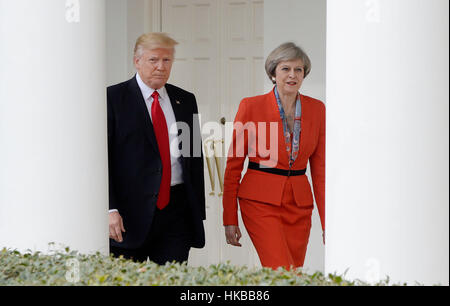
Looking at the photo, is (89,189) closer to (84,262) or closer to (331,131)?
(84,262)

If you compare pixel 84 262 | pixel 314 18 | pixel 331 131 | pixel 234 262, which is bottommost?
pixel 234 262

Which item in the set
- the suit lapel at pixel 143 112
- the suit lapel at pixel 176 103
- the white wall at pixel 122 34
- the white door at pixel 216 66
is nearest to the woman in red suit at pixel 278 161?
the suit lapel at pixel 176 103

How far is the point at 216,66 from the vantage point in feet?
27.9

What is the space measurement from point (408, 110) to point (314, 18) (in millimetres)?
3728

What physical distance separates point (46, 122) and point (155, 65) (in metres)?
1.67

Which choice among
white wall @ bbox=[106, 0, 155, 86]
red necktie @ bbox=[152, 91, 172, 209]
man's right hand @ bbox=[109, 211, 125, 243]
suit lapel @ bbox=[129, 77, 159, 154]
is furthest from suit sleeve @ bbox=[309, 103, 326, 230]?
white wall @ bbox=[106, 0, 155, 86]

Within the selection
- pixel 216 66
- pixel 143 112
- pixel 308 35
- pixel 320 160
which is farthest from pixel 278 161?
pixel 216 66

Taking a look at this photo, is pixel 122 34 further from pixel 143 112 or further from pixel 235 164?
Result: pixel 235 164

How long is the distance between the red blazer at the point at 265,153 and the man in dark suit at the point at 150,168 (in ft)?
1.19

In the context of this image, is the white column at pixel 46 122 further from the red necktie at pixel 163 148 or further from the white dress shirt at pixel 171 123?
the white dress shirt at pixel 171 123

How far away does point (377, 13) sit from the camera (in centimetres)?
420

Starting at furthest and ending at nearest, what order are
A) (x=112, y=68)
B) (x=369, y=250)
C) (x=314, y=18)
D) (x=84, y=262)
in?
(x=112, y=68) → (x=314, y=18) → (x=84, y=262) → (x=369, y=250)
